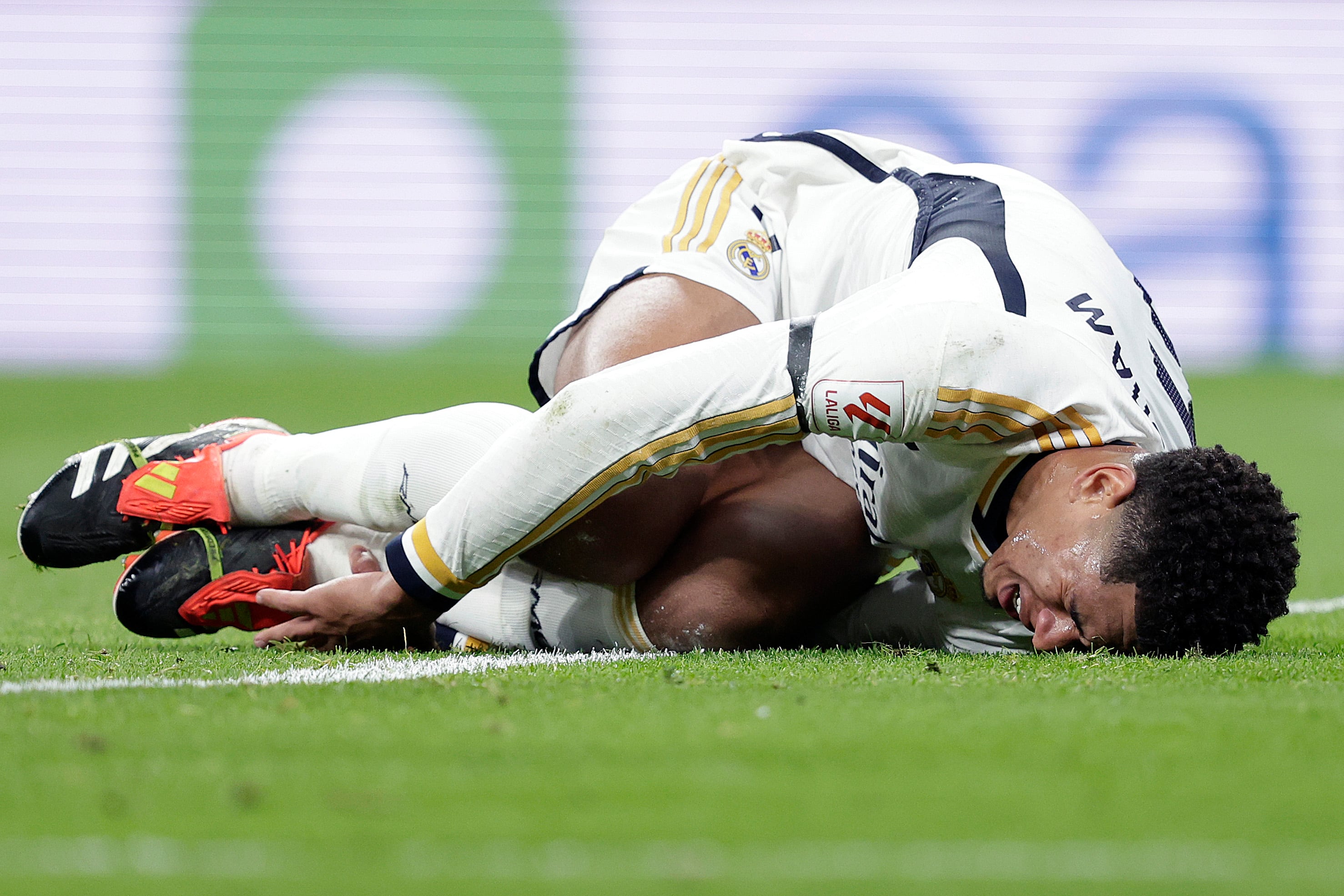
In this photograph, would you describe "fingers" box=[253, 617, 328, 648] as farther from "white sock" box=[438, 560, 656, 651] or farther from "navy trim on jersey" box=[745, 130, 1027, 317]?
"navy trim on jersey" box=[745, 130, 1027, 317]

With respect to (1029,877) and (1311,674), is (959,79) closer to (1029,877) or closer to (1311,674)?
(1311,674)

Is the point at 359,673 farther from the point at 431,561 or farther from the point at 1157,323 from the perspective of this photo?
the point at 1157,323

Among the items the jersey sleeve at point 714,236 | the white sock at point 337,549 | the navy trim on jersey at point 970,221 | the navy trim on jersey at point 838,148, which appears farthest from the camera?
the navy trim on jersey at point 838,148

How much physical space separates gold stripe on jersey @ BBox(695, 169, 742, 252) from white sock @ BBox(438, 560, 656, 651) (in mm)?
646

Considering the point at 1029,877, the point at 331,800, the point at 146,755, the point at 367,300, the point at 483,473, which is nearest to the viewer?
the point at 1029,877

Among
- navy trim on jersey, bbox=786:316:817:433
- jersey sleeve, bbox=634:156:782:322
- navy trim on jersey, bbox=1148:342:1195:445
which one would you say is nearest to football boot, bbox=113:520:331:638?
jersey sleeve, bbox=634:156:782:322

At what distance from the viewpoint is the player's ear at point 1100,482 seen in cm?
182

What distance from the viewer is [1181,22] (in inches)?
284

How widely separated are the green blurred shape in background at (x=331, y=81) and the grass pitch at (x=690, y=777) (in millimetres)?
5272

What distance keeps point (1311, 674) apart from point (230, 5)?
22.2 feet

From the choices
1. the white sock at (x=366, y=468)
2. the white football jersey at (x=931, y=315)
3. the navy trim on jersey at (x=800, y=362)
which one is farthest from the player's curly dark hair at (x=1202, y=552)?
the white sock at (x=366, y=468)

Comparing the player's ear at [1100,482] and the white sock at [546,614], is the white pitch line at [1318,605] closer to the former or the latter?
the player's ear at [1100,482]

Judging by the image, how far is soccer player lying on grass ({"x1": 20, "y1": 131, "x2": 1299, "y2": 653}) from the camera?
1809 millimetres

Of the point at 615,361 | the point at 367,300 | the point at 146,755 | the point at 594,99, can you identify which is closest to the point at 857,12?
the point at 594,99
